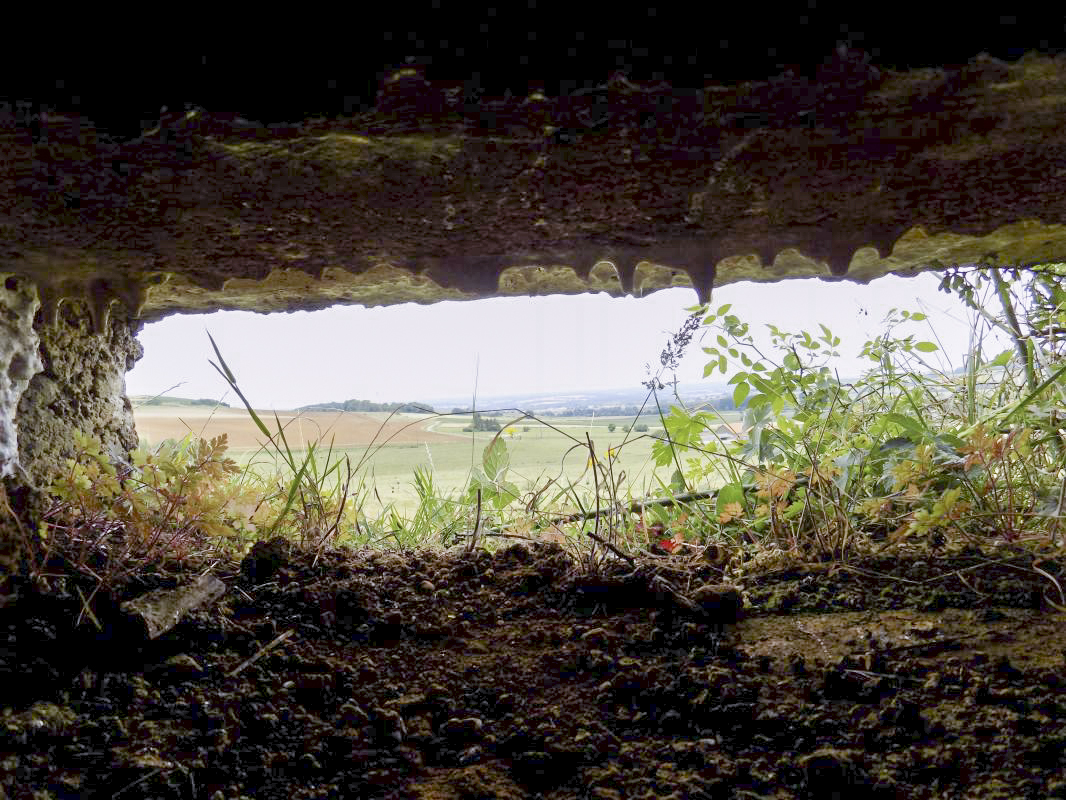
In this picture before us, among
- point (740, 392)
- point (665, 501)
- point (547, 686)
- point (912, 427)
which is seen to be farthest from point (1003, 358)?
point (547, 686)

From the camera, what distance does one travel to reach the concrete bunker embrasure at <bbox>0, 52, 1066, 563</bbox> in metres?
0.98

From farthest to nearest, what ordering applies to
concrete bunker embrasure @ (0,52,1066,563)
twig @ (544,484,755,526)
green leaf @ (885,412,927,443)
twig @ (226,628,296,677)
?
twig @ (544,484,755,526) < green leaf @ (885,412,927,443) < twig @ (226,628,296,677) < concrete bunker embrasure @ (0,52,1066,563)

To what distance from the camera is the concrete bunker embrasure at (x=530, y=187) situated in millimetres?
978

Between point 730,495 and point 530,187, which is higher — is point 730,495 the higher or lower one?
the lower one

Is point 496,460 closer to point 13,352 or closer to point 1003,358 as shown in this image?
point 13,352

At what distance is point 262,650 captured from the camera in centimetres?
126

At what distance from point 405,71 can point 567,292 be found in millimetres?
1144

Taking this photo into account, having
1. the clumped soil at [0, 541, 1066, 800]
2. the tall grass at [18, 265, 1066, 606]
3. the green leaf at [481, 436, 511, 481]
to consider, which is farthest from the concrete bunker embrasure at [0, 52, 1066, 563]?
the green leaf at [481, 436, 511, 481]

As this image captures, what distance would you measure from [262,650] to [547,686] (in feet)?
1.67

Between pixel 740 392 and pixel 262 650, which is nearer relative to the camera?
pixel 262 650

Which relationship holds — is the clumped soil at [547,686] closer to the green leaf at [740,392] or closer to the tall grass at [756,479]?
the tall grass at [756,479]

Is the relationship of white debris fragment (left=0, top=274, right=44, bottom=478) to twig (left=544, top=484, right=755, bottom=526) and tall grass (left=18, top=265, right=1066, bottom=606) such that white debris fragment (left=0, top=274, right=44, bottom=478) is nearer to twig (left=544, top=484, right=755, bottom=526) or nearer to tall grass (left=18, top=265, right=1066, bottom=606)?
tall grass (left=18, top=265, right=1066, bottom=606)

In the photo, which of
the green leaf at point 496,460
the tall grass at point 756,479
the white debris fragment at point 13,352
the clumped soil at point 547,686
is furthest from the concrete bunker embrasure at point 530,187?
the green leaf at point 496,460

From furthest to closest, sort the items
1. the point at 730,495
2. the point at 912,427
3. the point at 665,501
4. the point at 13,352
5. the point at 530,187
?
the point at 665,501
the point at 730,495
the point at 912,427
the point at 13,352
the point at 530,187
